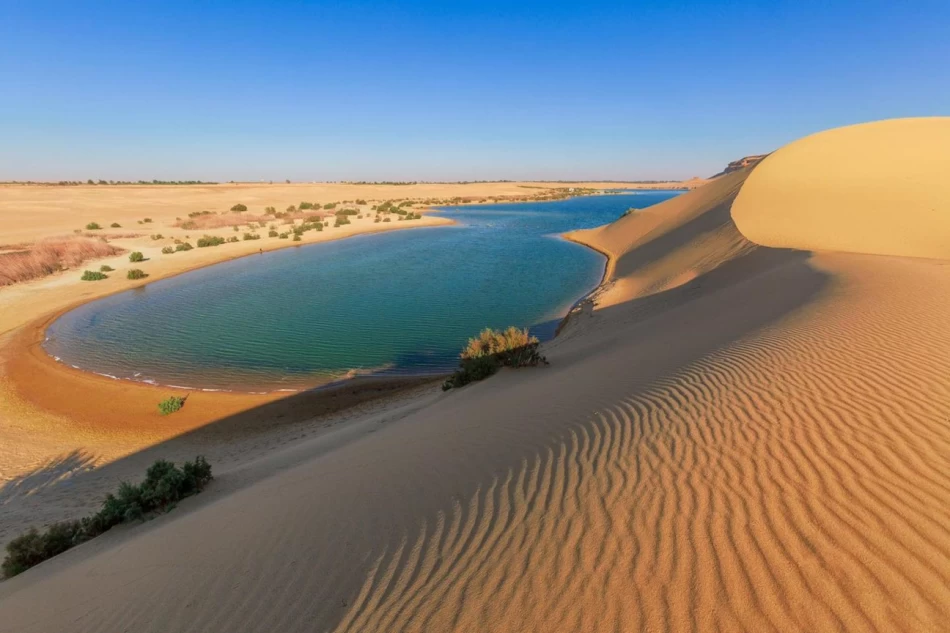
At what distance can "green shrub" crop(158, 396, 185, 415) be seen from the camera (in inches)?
415

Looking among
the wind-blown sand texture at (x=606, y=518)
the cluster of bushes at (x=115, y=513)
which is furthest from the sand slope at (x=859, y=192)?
the cluster of bushes at (x=115, y=513)

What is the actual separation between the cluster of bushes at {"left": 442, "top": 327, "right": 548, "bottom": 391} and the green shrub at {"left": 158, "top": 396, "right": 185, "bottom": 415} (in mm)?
6298

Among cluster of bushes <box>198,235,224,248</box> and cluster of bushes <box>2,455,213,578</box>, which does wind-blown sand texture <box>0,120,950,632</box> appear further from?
cluster of bushes <box>198,235,224,248</box>

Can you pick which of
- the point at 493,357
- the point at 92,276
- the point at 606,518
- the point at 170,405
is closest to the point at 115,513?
the point at 170,405

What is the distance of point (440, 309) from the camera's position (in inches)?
756

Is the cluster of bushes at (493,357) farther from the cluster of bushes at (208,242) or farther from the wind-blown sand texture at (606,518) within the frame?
the cluster of bushes at (208,242)

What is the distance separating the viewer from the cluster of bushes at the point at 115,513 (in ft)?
17.5

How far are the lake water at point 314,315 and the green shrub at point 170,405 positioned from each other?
1.27 m

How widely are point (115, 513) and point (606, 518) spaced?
6303 mm

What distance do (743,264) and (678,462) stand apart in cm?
1476

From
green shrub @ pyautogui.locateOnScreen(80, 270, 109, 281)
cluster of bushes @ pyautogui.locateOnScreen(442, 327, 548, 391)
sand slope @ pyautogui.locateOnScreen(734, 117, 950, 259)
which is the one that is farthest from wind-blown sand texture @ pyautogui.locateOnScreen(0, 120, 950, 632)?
green shrub @ pyautogui.locateOnScreen(80, 270, 109, 281)

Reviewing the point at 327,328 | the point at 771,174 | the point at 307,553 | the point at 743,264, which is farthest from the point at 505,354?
the point at 771,174

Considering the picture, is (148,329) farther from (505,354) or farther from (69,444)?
(505,354)

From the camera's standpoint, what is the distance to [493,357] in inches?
423
